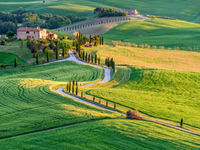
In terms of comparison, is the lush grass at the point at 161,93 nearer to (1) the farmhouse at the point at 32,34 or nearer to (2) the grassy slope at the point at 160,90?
(2) the grassy slope at the point at 160,90

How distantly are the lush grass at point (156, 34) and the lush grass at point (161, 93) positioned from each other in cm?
6563

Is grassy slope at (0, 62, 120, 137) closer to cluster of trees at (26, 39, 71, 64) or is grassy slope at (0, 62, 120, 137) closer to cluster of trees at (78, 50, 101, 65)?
cluster of trees at (78, 50, 101, 65)

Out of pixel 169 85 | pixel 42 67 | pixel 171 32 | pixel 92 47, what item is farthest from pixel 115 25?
pixel 169 85

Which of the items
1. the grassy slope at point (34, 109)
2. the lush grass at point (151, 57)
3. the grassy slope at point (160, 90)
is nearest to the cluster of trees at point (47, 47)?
the lush grass at point (151, 57)

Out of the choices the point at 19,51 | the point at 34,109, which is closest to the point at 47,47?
the point at 19,51

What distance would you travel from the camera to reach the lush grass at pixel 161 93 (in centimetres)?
5191

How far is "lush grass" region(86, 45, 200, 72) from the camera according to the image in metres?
103

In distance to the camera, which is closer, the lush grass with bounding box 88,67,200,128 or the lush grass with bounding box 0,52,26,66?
the lush grass with bounding box 88,67,200,128

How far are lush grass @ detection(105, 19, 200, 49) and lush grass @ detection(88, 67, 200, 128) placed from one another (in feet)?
215

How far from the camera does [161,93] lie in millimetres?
66812

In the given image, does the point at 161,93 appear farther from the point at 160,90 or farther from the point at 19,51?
the point at 19,51

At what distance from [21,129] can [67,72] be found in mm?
48420

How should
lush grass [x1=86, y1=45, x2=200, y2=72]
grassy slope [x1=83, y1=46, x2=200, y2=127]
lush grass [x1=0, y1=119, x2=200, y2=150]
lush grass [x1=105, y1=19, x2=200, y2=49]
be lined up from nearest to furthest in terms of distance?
lush grass [x1=0, y1=119, x2=200, y2=150] < grassy slope [x1=83, y1=46, x2=200, y2=127] < lush grass [x1=86, y1=45, x2=200, y2=72] < lush grass [x1=105, y1=19, x2=200, y2=49]

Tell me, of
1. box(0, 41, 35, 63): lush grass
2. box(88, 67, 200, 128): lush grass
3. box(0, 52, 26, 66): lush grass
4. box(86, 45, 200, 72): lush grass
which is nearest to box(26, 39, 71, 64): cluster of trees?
box(0, 41, 35, 63): lush grass
